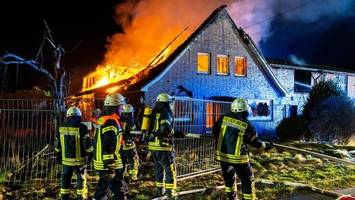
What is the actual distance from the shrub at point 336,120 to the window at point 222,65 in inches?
199

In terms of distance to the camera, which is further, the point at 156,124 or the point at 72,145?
the point at 156,124

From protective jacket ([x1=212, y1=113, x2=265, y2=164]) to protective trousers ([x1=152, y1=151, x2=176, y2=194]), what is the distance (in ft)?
4.13

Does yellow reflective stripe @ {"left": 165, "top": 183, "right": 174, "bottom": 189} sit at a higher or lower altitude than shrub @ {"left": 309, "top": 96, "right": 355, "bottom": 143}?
lower

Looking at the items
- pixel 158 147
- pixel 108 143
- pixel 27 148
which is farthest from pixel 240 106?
pixel 27 148

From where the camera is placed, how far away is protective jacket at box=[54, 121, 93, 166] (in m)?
7.46

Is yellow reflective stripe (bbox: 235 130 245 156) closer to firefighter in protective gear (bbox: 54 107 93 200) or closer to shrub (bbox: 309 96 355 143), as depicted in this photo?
firefighter in protective gear (bbox: 54 107 93 200)

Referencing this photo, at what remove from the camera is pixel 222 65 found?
2211 centimetres

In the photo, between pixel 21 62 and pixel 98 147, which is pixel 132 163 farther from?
pixel 21 62

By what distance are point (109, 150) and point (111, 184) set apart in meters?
0.65

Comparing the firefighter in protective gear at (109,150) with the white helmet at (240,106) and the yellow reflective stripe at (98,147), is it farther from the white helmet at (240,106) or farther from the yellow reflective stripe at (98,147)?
the white helmet at (240,106)

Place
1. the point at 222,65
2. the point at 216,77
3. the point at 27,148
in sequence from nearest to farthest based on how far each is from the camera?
the point at 27,148 < the point at 216,77 < the point at 222,65

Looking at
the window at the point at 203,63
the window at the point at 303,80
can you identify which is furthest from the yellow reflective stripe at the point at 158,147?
the window at the point at 303,80

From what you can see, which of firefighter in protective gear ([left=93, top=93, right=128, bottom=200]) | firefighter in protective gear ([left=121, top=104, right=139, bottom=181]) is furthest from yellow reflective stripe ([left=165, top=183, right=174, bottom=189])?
firefighter in protective gear ([left=121, top=104, right=139, bottom=181])

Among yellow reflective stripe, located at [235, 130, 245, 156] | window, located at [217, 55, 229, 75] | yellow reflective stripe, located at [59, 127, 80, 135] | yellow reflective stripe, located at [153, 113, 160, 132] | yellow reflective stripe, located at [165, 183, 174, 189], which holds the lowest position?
yellow reflective stripe, located at [165, 183, 174, 189]
